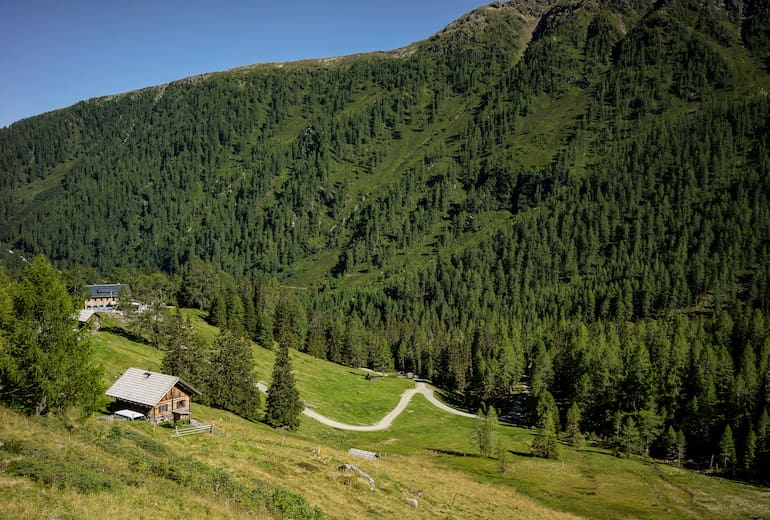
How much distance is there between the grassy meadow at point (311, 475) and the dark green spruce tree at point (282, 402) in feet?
9.07

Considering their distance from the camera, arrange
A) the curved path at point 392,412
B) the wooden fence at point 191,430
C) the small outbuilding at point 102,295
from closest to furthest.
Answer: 1. the wooden fence at point 191,430
2. the curved path at point 392,412
3. the small outbuilding at point 102,295

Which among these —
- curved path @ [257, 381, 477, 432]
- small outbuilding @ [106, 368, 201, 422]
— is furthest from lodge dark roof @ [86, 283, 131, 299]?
small outbuilding @ [106, 368, 201, 422]

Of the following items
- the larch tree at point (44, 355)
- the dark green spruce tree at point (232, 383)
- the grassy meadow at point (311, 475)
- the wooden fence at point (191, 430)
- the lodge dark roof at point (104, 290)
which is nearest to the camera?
the grassy meadow at point (311, 475)

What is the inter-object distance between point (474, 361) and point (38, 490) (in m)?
152

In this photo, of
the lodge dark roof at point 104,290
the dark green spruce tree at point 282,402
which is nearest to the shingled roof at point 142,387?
the dark green spruce tree at point 282,402

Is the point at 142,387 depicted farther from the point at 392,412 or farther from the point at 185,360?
the point at 392,412

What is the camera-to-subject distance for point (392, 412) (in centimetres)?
12200

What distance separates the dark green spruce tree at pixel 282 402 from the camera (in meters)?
75.4

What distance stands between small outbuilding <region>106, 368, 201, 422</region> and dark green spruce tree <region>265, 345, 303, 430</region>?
57.0 ft

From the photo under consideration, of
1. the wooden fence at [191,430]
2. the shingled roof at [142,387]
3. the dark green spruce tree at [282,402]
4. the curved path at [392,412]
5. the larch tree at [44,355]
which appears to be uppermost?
the larch tree at [44,355]

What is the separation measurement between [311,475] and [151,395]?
27.6 meters

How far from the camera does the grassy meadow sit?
20828 mm

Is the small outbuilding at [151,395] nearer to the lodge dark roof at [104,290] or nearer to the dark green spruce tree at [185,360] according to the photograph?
the dark green spruce tree at [185,360]

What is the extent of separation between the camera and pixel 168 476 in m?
26.3
